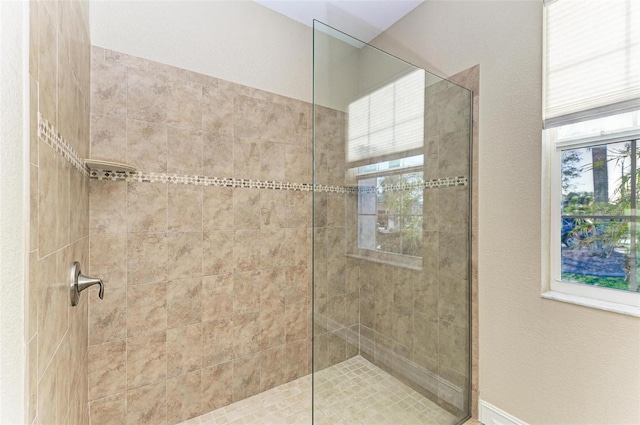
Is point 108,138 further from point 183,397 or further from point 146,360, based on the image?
point 183,397

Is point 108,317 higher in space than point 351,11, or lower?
lower

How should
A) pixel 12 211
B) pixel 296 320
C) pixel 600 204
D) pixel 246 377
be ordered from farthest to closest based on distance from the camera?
1. pixel 296 320
2. pixel 246 377
3. pixel 600 204
4. pixel 12 211

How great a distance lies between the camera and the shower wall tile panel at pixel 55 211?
69cm

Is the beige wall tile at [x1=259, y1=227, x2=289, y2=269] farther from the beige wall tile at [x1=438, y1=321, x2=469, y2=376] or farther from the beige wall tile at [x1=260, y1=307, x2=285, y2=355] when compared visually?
the beige wall tile at [x1=438, y1=321, x2=469, y2=376]

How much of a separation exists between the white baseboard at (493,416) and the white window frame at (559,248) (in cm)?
75

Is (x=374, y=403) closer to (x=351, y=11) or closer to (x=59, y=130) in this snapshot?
(x=59, y=130)

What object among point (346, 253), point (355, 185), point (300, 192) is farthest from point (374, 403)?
point (300, 192)

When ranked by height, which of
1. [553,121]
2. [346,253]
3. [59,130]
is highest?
[553,121]

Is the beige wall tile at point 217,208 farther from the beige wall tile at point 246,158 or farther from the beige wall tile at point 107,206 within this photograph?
the beige wall tile at point 107,206

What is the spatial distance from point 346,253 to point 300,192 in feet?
3.51

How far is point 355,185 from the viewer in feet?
4.84

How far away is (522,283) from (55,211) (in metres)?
2.12

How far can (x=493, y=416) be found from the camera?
1.75 meters

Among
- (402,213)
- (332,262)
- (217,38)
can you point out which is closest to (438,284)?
(402,213)
